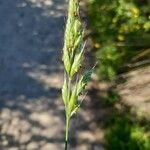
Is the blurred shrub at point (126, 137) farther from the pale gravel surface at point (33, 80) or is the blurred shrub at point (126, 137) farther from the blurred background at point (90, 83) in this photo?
the pale gravel surface at point (33, 80)

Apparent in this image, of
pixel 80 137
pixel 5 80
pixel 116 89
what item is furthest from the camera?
pixel 5 80

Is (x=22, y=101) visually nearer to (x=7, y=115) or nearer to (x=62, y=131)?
(x=7, y=115)

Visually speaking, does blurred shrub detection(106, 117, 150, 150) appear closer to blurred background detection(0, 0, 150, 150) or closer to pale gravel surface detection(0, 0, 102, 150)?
blurred background detection(0, 0, 150, 150)

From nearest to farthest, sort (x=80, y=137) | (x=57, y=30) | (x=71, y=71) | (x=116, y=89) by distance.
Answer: (x=71, y=71) → (x=80, y=137) → (x=116, y=89) → (x=57, y=30)

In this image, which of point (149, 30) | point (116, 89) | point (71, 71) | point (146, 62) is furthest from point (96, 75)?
point (71, 71)

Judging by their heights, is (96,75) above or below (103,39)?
below

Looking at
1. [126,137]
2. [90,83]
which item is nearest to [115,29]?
[90,83]

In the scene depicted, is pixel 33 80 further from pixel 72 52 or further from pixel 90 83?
pixel 72 52
